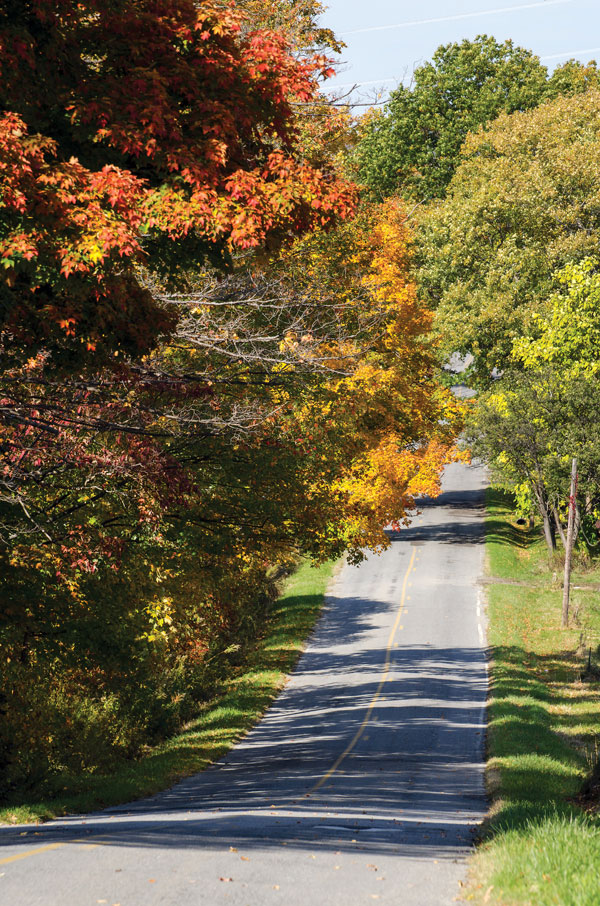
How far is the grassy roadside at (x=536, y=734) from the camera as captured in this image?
24.5 feet

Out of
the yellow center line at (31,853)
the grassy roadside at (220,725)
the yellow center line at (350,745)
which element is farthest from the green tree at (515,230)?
the yellow center line at (31,853)

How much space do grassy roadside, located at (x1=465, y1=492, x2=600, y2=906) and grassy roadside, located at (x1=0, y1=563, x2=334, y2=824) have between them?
576cm

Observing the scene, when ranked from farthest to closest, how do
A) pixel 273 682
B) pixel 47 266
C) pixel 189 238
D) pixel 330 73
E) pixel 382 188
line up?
1. pixel 382 188
2. pixel 273 682
3. pixel 330 73
4. pixel 189 238
5. pixel 47 266

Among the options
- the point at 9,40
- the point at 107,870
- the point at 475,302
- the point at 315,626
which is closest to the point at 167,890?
the point at 107,870

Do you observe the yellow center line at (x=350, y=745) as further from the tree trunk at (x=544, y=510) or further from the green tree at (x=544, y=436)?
the green tree at (x=544, y=436)

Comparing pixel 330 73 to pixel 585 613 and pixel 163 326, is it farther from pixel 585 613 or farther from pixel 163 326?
pixel 585 613

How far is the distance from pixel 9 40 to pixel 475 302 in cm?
3749

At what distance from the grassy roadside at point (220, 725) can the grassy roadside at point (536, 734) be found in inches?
227

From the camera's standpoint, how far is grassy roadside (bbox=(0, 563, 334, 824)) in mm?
15086

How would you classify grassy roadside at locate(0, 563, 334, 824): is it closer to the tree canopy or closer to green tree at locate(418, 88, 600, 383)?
green tree at locate(418, 88, 600, 383)

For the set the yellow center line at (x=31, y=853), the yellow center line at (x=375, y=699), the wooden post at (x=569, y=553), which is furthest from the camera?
the wooden post at (x=569, y=553)

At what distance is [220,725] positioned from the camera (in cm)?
2348

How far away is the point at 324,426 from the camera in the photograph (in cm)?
1911

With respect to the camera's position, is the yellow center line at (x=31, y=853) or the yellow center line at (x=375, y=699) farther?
the yellow center line at (x=375, y=699)
